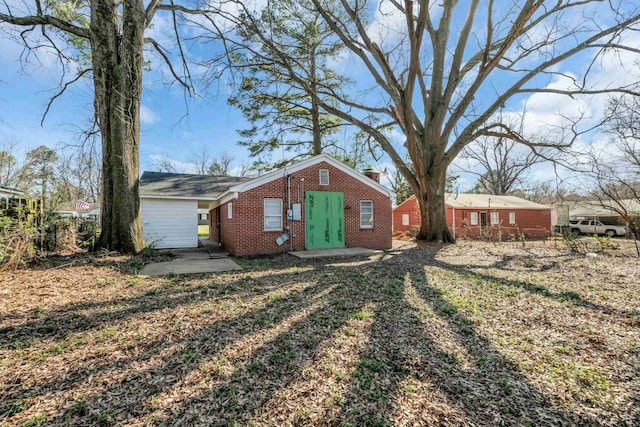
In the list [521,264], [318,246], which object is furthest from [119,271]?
[521,264]

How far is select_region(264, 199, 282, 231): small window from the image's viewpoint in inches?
422

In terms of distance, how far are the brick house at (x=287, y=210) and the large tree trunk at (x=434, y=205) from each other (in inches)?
70.6

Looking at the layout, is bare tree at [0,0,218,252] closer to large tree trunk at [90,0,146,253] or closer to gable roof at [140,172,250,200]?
large tree trunk at [90,0,146,253]

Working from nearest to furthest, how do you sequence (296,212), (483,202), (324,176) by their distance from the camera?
(296,212) → (324,176) → (483,202)

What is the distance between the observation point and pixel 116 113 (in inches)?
332

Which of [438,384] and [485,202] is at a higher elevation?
[485,202]

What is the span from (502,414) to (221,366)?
2.65 meters

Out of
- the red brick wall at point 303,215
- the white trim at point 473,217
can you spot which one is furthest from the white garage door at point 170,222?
the white trim at point 473,217

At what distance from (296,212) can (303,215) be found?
1.22 ft

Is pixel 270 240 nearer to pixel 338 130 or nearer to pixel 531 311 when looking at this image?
pixel 531 311

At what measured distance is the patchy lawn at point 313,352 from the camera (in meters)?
2.39

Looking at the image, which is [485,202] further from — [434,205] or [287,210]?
[287,210]

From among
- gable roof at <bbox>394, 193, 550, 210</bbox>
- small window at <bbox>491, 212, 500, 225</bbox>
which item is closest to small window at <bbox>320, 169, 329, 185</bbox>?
gable roof at <bbox>394, 193, 550, 210</bbox>

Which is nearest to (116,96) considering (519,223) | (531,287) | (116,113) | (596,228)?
(116,113)
